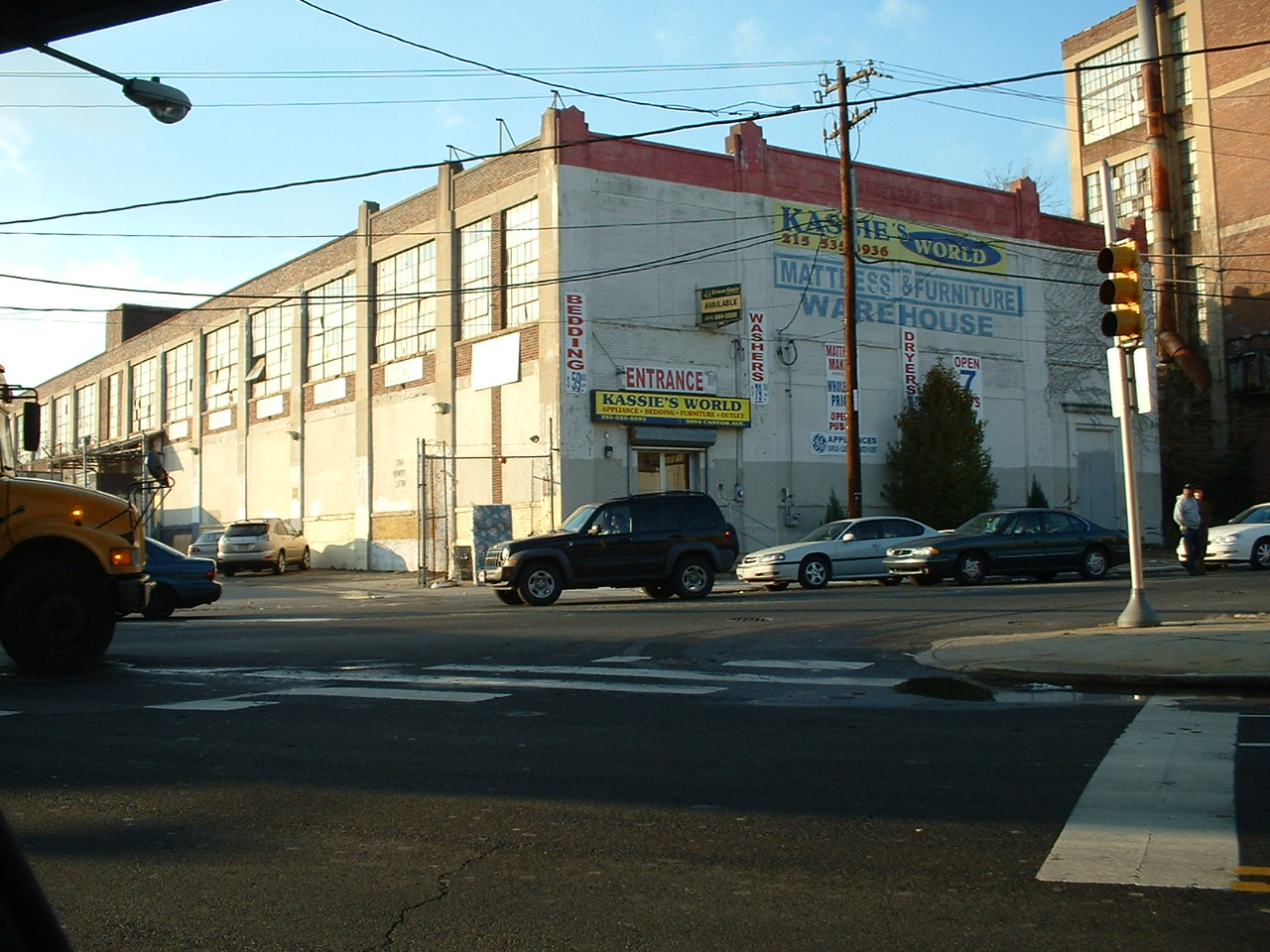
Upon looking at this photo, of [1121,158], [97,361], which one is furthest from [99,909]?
[97,361]

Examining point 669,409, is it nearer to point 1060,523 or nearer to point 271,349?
point 1060,523

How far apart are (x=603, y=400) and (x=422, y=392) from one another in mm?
7665

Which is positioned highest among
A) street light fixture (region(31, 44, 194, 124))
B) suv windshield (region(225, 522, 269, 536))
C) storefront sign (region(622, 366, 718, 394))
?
street light fixture (region(31, 44, 194, 124))

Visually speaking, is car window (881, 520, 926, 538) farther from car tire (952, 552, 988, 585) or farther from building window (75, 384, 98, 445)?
building window (75, 384, 98, 445)

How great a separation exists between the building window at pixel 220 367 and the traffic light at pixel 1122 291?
131 ft

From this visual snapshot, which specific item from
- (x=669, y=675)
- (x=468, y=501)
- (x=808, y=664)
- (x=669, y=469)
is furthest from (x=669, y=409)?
(x=669, y=675)

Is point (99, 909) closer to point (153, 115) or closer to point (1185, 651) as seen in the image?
point (1185, 651)

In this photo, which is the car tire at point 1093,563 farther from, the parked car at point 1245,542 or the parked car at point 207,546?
the parked car at point 207,546

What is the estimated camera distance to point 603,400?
29.8 metres

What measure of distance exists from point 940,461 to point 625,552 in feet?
51.3

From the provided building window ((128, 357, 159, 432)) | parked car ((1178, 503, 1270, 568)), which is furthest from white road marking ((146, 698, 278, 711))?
building window ((128, 357, 159, 432))

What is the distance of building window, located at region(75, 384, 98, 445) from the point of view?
2454 inches

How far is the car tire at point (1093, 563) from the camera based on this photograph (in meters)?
24.4

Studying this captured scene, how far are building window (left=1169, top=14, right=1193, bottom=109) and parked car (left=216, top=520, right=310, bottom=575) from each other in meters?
36.1
